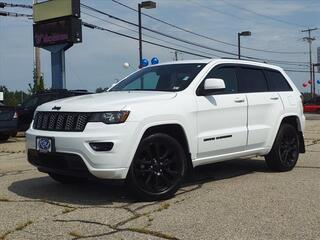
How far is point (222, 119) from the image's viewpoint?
7387 millimetres

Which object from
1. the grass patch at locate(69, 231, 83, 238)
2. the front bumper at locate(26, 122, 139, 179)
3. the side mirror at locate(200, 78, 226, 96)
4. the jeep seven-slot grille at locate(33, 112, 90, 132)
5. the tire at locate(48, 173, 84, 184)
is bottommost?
the grass patch at locate(69, 231, 83, 238)

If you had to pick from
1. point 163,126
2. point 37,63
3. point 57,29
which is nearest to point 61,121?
point 163,126

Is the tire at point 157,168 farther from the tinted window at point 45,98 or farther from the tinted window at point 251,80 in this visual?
the tinted window at point 45,98

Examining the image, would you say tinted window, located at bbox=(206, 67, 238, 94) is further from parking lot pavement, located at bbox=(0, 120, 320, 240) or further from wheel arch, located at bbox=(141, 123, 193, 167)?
parking lot pavement, located at bbox=(0, 120, 320, 240)

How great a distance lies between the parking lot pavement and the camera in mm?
5137

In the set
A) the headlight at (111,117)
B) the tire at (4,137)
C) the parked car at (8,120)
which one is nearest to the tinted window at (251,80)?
the headlight at (111,117)

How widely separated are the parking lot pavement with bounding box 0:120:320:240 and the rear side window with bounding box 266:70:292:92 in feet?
4.59

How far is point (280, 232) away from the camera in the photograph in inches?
201

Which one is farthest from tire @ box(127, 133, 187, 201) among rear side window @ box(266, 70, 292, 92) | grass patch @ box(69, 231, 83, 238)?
rear side window @ box(266, 70, 292, 92)

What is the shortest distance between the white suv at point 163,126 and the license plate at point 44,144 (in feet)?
0.07

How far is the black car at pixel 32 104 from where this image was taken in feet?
57.9

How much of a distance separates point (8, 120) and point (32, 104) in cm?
230

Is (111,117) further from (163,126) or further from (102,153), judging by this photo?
(163,126)

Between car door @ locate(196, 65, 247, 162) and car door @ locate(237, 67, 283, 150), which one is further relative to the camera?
car door @ locate(237, 67, 283, 150)
